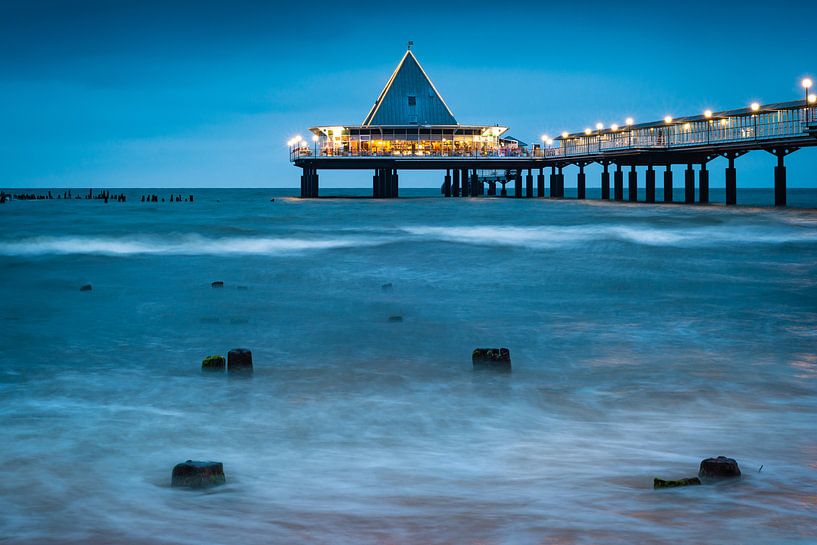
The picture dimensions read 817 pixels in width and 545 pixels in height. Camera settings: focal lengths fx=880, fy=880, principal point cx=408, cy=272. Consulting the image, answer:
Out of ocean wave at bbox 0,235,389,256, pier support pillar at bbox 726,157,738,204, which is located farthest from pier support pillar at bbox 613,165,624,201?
ocean wave at bbox 0,235,389,256

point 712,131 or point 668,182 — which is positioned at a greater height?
point 712,131

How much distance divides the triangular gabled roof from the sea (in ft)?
201

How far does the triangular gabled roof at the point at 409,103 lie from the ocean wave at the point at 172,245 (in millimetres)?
47611

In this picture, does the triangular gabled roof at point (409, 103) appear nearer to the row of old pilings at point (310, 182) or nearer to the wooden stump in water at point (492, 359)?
the row of old pilings at point (310, 182)

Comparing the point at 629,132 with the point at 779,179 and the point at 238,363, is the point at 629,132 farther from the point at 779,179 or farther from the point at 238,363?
the point at 238,363

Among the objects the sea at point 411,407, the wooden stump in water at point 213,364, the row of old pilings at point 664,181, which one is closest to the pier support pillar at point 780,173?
the row of old pilings at point 664,181

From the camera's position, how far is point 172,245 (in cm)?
3428

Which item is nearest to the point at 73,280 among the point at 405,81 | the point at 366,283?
the point at 366,283

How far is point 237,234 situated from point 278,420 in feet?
105

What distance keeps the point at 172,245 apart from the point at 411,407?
26597mm

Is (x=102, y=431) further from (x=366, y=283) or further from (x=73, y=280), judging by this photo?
(x=73, y=280)

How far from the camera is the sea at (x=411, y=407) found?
225 inches

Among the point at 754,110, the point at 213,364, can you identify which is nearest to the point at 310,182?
the point at 754,110

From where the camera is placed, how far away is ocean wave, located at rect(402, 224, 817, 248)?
3331 cm
